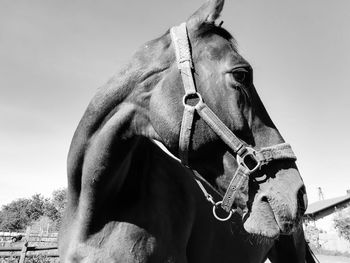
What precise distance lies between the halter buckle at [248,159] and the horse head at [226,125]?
0.05 meters

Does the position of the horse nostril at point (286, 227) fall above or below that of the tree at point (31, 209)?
above

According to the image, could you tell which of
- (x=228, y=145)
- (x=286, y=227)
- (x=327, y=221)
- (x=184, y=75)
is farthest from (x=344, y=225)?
(x=184, y=75)

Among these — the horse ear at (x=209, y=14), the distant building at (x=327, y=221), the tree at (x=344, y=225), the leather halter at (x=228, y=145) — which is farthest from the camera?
the distant building at (x=327, y=221)

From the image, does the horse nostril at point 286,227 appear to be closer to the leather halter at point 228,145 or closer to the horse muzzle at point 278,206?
the horse muzzle at point 278,206

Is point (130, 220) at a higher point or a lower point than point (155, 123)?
lower

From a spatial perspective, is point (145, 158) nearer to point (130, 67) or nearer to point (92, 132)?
point (92, 132)

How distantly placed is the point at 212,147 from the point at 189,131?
0.21m

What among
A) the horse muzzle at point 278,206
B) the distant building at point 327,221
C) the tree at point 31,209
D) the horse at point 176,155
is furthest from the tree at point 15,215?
the horse muzzle at point 278,206

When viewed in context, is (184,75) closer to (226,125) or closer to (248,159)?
(226,125)

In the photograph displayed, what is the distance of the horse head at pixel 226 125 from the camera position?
6.16ft

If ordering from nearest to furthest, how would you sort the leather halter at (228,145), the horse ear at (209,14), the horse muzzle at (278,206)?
the horse muzzle at (278,206) → the leather halter at (228,145) → the horse ear at (209,14)

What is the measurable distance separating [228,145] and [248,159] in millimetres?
171

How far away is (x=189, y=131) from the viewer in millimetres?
2150

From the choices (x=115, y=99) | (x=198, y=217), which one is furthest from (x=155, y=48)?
(x=198, y=217)
